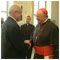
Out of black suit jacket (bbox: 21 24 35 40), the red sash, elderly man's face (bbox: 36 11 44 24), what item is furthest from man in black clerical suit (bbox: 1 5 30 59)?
black suit jacket (bbox: 21 24 35 40)

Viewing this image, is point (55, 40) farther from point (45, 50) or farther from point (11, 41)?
point (11, 41)

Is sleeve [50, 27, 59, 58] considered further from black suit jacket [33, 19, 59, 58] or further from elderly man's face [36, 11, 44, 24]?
elderly man's face [36, 11, 44, 24]

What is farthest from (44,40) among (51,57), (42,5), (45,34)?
(42,5)

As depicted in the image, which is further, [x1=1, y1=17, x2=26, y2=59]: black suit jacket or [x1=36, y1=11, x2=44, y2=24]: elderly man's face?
[x1=36, y1=11, x2=44, y2=24]: elderly man's face

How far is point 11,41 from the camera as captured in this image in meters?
2.21

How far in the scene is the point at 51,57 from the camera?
238 centimetres

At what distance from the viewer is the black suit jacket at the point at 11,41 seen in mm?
2204

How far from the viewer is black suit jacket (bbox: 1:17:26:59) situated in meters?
2.20

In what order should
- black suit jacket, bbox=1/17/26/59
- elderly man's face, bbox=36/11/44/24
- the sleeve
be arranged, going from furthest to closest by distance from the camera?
elderly man's face, bbox=36/11/44/24
the sleeve
black suit jacket, bbox=1/17/26/59

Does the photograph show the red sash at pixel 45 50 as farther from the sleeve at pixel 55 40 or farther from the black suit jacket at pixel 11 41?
the black suit jacket at pixel 11 41

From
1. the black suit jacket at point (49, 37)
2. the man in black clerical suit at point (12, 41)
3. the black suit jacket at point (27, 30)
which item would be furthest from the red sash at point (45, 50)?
the black suit jacket at point (27, 30)

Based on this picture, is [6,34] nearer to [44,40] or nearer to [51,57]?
[44,40]

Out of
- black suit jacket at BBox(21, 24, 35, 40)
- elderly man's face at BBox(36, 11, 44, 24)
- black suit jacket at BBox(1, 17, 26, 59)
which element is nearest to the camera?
black suit jacket at BBox(1, 17, 26, 59)

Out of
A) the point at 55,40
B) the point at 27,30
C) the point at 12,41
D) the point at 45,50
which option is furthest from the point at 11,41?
the point at 27,30
